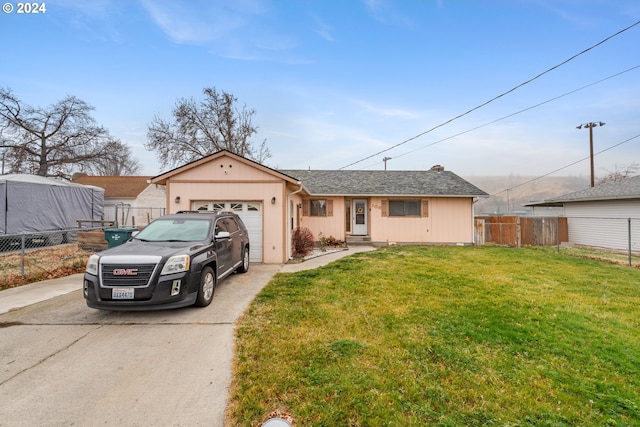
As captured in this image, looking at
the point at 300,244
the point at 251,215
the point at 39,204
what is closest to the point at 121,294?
the point at 251,215

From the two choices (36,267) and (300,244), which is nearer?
(36,267)

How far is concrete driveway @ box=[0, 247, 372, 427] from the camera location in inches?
92.9

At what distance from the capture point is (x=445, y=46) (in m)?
11.9

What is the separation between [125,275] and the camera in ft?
13.9

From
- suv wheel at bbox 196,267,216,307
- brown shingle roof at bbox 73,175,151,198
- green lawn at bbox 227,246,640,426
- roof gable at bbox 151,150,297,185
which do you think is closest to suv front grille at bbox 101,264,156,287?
suv wheel at bbox 196,267,216,307

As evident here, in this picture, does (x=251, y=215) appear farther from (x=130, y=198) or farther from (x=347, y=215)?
(x=130, y=198)

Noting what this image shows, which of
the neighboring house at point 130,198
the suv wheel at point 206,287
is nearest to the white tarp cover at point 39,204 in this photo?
the neighboring house at point 130,198

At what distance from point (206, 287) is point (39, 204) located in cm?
1440

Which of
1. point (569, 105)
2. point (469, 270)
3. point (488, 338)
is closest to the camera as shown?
point (488, 338)

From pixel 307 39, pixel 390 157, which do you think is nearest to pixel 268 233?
pixel 307 39

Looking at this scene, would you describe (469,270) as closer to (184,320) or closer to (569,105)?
(184,320)

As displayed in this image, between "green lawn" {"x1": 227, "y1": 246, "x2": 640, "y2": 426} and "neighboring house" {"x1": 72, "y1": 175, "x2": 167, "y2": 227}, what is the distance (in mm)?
20718

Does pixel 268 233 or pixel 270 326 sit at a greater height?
pixel 268 233

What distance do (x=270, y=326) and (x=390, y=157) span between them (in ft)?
81.1
